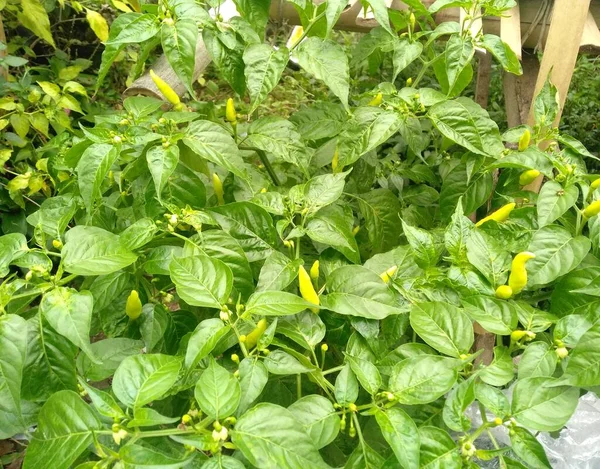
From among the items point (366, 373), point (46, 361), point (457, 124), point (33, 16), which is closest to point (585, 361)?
point (366, 373)

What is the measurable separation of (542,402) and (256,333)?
42cm

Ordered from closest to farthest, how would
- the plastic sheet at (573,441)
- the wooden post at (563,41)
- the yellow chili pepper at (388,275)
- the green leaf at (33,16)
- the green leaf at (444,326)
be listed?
the green leaf at (444,326) → the yellow chili pepper at (388,275) → the wooden post at (563,41) → the plastic sheet at (573,441) → the green leaf at (33,16)

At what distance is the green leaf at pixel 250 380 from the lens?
0.73m

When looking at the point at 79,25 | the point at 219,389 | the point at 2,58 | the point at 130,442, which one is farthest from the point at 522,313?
the point at 79,25

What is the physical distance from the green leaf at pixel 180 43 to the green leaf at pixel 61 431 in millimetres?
536

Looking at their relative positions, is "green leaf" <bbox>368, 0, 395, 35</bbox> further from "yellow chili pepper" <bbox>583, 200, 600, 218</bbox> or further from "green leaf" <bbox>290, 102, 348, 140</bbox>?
"yellow chili pepper" <bbox>583, 200, 600, 218</bbox>

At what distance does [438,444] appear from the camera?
71 cm

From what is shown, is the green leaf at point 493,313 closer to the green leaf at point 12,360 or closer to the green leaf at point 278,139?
the green leaf at point 278,139

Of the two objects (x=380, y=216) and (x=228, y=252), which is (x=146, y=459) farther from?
(x=380, y=216)

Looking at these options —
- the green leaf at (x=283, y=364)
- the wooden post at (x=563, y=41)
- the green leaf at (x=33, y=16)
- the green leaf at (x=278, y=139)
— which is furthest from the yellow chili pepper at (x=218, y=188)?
the green leaf at (x=33, y=16)

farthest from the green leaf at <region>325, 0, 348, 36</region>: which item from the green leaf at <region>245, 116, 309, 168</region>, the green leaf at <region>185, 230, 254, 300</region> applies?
the green leaf at <region>185, 230, 254, 300</region>

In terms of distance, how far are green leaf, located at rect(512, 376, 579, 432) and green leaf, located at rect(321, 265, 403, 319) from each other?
21cm

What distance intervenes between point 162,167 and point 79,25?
8.87ft

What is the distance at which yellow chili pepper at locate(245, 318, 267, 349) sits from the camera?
31.9 inches
